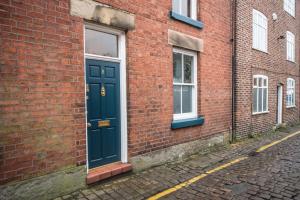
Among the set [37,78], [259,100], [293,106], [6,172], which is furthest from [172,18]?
[293,106]

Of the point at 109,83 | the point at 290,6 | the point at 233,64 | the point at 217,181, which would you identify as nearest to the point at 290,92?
the point at 290,6

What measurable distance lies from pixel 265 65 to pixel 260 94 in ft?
4.67

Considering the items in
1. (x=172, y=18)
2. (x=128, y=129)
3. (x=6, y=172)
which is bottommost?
(x=6, y=172)

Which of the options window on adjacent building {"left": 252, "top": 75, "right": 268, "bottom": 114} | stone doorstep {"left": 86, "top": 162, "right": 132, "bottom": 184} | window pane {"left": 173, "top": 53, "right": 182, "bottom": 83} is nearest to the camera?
stone doorstep {"left": 86, "top": 162, "right": 132, "bottom": 184}

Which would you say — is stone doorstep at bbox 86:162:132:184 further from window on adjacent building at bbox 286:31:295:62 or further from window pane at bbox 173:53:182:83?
window on adjacent building at bbox 286:31:295:62

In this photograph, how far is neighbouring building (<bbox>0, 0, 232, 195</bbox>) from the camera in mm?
3699

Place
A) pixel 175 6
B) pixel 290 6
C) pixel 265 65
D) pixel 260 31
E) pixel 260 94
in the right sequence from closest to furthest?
pixel 175 6 < pixel 260 31 < pixel 260 94 < pixel 265 65 < pixel 290 6

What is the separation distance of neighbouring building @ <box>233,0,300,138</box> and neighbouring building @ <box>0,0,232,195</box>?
0.98 metres

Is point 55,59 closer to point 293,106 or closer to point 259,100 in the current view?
point 259,100

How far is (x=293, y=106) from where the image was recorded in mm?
14812

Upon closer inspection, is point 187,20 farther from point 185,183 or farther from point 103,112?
point 185,183

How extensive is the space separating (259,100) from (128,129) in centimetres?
792

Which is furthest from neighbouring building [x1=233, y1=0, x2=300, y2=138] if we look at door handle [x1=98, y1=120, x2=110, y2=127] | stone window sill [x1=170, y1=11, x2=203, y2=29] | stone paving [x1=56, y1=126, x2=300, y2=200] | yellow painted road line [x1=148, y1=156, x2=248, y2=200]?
door handle [x1=98, y1=120, x2=110, y2=127]

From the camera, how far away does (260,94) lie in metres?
10.9
